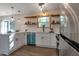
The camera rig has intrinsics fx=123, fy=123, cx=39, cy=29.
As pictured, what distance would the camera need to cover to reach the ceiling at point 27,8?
1233 millimetres

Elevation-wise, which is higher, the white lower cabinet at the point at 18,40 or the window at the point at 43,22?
the window at the point at 43,22

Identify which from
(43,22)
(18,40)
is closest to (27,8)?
(43,22)

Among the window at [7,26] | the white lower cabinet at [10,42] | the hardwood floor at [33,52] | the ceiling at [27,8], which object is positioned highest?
the ceiling at [27,8]

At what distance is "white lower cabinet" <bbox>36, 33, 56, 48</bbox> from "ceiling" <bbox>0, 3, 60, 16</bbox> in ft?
0.77

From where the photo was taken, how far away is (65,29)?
1.26m

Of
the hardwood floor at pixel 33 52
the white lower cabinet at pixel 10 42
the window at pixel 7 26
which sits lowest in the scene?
the hardwood floor at pixel 33 52

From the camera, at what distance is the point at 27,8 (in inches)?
49.8

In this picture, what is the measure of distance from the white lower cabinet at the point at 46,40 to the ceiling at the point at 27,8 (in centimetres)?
23

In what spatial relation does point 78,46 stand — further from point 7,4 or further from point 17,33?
point 7,4

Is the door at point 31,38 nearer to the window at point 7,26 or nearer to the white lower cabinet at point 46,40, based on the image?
the white lower cabinet at point 46,40

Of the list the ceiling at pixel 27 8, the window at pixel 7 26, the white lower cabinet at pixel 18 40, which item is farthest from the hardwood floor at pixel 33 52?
the ceiling at pixel 27 8

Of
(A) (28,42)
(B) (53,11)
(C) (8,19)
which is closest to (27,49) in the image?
(A) (28,42)

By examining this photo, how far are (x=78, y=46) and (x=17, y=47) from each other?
608 millimetres

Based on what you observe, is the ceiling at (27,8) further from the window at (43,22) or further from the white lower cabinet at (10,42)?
the white lower cabinet at (10,42)
